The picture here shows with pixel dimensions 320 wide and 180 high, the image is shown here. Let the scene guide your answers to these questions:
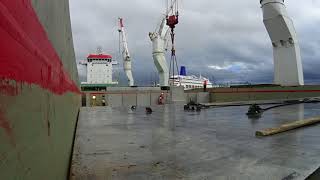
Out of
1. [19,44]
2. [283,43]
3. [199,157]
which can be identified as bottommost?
[199,157]

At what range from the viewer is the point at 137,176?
344 centimetres

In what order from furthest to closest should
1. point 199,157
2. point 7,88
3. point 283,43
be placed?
point 283,43, point 199,157, point 7,88

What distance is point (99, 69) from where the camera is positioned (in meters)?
71.4

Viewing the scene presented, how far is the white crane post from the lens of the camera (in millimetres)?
24359

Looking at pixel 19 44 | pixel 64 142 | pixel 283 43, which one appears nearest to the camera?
pixel 19 44

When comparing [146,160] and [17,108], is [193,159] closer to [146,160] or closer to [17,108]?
[146,160]

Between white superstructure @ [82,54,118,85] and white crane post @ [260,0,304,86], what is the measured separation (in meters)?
48.5

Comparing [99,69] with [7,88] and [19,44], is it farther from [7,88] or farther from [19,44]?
[7,88]

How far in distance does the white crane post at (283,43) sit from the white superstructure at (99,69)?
4845cm

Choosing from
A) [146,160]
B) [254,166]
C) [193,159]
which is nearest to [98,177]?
[146,160]

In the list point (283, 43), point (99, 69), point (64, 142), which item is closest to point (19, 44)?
point (64, 142)

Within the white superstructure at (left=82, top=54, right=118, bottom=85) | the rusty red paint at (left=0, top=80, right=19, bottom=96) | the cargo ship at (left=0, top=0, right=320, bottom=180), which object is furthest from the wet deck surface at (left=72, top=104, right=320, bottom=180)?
the white superstructure at (left=82, top=54, right=118, bottom=85)

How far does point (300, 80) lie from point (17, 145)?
92.2ft

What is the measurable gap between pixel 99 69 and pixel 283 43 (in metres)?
50.7
